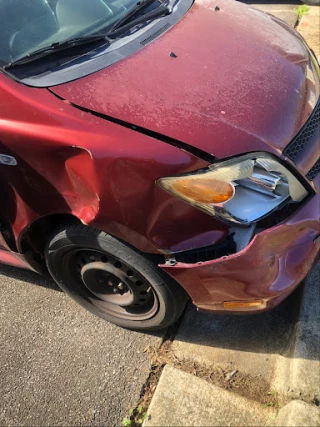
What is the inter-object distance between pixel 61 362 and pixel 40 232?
711 mm

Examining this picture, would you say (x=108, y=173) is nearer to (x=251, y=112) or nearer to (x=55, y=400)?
(x=251, y=112)

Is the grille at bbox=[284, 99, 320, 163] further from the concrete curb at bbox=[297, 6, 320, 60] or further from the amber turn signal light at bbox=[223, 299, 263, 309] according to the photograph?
the concrete curb at bbox=[297, 6, 320, 60]

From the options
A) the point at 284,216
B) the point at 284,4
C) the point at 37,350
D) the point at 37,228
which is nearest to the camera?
the point at 284,216

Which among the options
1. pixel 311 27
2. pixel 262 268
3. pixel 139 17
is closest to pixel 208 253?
pixel 262 268

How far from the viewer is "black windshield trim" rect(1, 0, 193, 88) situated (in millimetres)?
1874

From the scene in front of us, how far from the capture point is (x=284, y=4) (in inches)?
251

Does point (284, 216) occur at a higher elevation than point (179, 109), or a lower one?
lower

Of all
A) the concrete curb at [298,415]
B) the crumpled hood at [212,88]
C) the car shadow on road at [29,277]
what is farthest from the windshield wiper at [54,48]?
the concrete curb at [298,415]

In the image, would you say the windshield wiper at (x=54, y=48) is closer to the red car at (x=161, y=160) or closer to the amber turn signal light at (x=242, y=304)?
the red car at (x=161, y=160)

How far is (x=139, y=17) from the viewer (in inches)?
91.7

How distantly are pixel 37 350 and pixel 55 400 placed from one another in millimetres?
318

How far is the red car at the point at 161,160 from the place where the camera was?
5.57 feet

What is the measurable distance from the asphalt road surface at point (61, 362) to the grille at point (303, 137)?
48.7 inches

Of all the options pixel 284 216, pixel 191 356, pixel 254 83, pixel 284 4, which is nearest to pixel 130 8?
pixel 254 83
